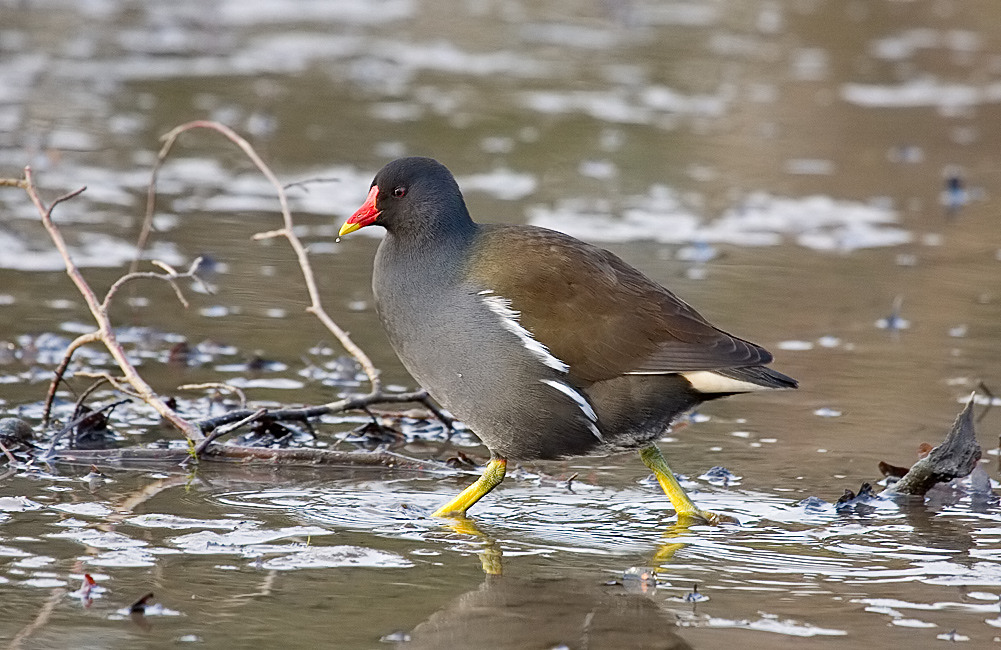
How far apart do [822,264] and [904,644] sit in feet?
15.5

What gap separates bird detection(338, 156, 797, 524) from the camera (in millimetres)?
4785

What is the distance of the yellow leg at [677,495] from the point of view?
4.80 metres

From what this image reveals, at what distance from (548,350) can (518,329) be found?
0.12 meters

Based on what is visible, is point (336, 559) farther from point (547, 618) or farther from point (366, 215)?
point (366, 215)

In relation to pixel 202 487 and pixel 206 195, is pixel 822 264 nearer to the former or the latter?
pixel 206 195

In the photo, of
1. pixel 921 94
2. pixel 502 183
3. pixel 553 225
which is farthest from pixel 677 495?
pixel 921 94

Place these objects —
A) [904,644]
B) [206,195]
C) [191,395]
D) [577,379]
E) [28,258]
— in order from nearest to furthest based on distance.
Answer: [904,644] → [577,379] → [191,395] → [28,258] → [206,195]

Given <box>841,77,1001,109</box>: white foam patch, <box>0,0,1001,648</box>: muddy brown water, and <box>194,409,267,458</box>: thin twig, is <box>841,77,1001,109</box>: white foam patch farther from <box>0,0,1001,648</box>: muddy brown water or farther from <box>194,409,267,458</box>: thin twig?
<box>194,409,267,458</box>: thin twig

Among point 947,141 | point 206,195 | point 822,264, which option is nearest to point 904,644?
point 822,264

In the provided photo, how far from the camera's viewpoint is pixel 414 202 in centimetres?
513

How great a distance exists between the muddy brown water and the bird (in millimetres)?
264

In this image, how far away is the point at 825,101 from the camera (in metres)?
12.9

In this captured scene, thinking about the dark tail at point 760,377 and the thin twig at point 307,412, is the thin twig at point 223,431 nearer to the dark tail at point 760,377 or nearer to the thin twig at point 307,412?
the thin twig at point 307,412

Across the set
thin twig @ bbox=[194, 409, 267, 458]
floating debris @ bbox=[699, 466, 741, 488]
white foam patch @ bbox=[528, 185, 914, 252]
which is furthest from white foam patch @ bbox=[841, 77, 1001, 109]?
thin twig @ bbox=[194, 409, 267, 458]
